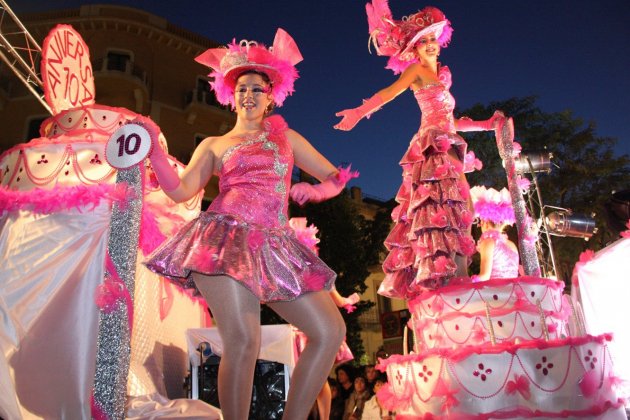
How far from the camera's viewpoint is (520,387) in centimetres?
320

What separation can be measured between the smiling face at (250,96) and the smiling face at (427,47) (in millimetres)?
2098

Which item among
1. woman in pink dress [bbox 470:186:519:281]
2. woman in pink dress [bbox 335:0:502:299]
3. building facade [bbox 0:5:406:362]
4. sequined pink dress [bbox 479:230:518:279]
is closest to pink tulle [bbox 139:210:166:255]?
woman in pink dress [bbox 335:0:502:299]

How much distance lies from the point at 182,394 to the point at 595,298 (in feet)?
13.7

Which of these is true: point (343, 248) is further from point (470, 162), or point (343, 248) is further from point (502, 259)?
point (470, 162)

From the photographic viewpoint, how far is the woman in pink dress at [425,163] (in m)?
3.78

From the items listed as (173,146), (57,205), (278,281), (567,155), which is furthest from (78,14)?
(278,281)

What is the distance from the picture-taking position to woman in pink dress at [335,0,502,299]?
3781mm

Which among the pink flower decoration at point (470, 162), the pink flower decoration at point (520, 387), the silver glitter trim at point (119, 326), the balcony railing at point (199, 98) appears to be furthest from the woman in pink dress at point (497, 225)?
the balcony railing at point (199, 98)

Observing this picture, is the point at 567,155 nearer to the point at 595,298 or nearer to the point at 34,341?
the point at 595,298

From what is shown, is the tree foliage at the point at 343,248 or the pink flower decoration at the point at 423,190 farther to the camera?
the tree foliage at the point at 343,248

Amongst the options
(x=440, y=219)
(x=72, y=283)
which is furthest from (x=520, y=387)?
(x=72, y=283)

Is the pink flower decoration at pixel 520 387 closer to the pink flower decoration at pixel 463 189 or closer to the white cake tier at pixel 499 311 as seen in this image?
the white cake tier at pixel 499 311

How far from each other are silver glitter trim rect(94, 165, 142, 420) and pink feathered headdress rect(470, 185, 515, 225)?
14.3 ft

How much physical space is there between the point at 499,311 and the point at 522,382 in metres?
0.55
